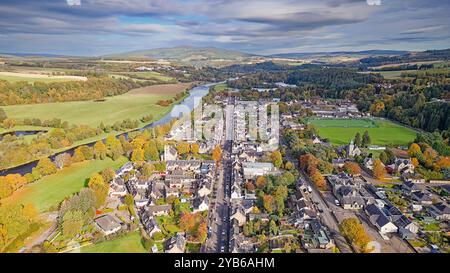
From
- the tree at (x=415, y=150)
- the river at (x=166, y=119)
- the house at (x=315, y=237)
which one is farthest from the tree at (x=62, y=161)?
the tree at (x=415, y=150)

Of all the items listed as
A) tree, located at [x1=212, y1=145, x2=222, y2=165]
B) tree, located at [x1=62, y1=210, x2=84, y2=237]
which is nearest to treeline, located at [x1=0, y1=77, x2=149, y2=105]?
tree, located at [x1=212, y1=145, x2=222, y2=165]

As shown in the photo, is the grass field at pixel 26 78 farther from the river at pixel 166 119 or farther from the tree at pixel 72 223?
the tree at pixel 72 223

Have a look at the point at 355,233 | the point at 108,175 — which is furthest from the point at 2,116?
the point at 355,233

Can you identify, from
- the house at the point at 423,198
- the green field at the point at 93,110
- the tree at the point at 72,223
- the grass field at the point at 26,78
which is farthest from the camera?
the grass field at the point at 26,78

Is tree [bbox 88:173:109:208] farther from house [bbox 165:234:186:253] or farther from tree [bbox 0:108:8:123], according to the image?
tree [bbox 0:108:8:123]

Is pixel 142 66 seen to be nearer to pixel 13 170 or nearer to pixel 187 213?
pixel 13 170

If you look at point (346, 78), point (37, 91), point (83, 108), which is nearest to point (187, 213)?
point (83, 108)
